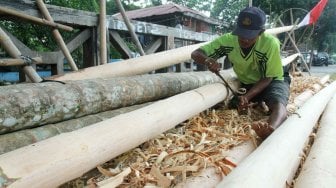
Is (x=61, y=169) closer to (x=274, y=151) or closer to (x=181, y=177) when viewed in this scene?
(x=181, y=177)

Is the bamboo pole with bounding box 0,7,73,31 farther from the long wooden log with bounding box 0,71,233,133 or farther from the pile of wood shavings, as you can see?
the pile of wood shavings

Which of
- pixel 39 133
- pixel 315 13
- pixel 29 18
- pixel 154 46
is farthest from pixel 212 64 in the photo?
pixel 315 13

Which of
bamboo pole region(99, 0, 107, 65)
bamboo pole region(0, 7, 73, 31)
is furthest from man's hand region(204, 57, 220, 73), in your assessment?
bamboo pole region(0, 7, 73, 31)

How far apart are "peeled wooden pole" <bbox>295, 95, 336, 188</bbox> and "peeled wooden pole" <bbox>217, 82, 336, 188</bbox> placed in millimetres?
93

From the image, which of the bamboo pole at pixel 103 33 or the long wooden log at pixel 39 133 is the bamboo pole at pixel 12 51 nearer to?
the long wooden log at pixel 39 133

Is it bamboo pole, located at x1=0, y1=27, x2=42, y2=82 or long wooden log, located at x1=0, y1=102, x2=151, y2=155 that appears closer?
long wooden log, located at x1=0, y1=102, x2=151, y2=155

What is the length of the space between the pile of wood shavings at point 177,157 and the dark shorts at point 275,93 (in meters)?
0.43

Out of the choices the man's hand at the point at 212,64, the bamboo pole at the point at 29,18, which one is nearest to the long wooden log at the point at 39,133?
the man's hand at the point at 212,64

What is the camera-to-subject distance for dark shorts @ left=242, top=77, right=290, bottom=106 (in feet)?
11.5

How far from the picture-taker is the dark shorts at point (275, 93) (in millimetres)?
3507

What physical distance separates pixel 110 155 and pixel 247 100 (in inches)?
79.5

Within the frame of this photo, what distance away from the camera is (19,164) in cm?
143

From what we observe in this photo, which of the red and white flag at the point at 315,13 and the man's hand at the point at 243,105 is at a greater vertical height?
the red and white flag at the point at 315,13

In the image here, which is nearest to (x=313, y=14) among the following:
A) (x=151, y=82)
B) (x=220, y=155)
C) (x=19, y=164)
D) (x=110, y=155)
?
(x=151, y=82)
